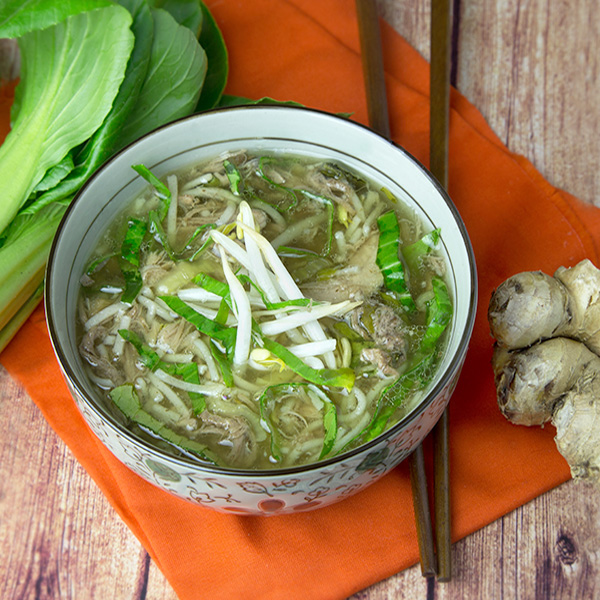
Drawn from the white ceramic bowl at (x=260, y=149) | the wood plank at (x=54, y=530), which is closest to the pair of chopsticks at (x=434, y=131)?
the white ceramic bowl at (x=260, y=149)

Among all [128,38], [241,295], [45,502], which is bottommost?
[45,502]

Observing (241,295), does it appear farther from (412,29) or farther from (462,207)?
(412,29)

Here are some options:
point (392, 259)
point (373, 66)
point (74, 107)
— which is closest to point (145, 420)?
point (392, 259)

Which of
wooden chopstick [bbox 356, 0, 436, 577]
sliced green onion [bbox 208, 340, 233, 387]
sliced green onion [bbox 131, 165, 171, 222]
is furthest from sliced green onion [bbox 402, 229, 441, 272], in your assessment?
sliced green onion [bbox 131, 165, 171, 222]

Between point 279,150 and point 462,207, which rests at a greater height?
point 279,150

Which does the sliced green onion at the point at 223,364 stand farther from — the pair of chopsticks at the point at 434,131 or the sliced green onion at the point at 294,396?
the pair of chopsticks at the point at 434,131

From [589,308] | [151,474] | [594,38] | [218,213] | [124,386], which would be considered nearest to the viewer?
[151,474]

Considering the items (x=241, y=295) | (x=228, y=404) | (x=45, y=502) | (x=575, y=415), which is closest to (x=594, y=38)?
(x=575, y=415)
